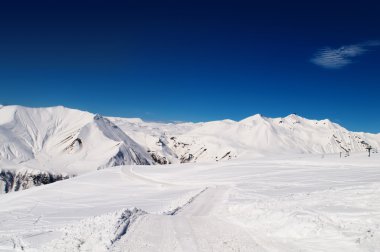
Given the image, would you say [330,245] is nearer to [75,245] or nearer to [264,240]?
[264,240]

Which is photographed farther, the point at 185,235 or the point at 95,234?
the point at 185,235

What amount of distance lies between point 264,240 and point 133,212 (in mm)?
8193

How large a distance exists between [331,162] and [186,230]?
2167 inches

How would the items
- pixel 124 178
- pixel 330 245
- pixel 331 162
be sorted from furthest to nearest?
pixel 124 178
pixel 331 162
pixel 330 245

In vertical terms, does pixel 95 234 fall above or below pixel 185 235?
above

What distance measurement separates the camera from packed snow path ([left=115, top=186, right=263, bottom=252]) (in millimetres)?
14156

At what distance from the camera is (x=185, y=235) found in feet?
53.0

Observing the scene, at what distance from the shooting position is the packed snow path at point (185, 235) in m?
14.2

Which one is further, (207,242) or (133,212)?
(133,212)

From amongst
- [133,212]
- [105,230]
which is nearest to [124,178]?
[133,212]

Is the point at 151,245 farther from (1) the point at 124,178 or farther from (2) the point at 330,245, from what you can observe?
(1) the point at 124,178

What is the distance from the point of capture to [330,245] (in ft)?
44.6

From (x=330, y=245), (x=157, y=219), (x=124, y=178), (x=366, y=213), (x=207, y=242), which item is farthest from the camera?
(x=124, y=178)

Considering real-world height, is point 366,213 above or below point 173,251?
above
